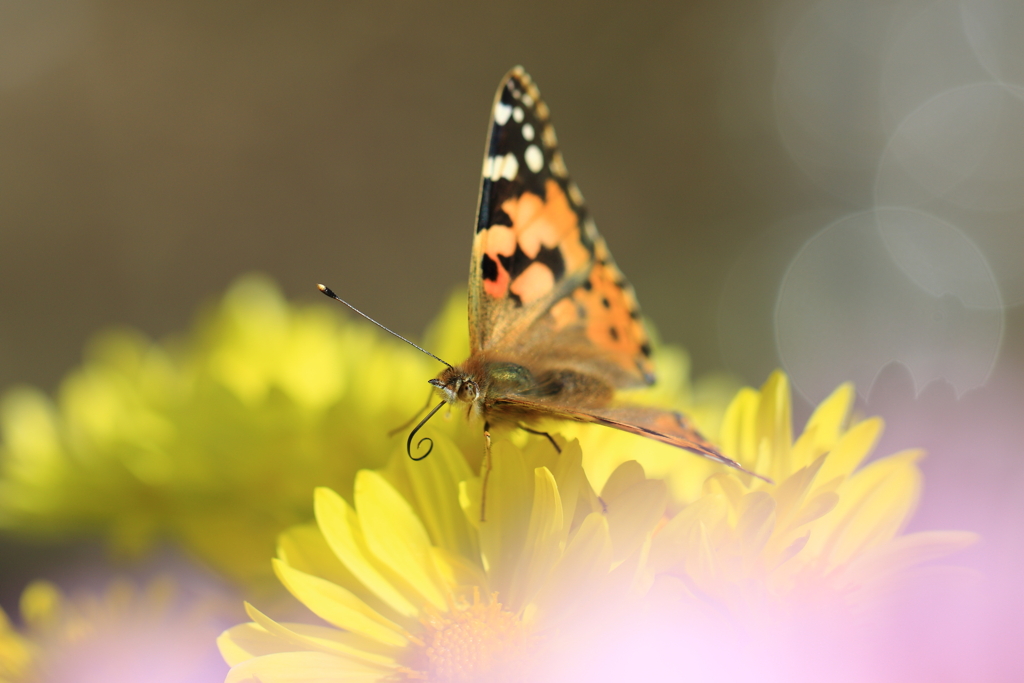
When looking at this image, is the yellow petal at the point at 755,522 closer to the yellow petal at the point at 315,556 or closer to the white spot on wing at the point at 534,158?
the yellow petal at the point at 315,556

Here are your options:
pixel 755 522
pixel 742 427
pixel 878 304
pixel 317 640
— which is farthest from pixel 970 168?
pixel 317 640

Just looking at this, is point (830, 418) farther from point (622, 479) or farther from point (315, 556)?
point (315, 556)

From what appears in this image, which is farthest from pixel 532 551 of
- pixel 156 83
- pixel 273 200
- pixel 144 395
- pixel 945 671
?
pixel 156 83

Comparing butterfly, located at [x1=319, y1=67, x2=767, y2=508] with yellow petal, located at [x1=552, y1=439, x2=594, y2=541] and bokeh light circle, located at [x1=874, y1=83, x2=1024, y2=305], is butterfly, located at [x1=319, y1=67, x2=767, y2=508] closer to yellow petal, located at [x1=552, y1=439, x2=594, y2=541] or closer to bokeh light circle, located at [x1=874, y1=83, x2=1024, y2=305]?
yellow petal, located at [x1=552, y1=439, x2=594, y2=541]

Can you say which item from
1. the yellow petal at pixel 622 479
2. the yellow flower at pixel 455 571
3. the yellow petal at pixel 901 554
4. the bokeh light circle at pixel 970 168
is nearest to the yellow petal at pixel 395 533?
the yellow flower at pixel 455 571

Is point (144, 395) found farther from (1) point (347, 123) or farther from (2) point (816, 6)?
(2) point (816, 6)
